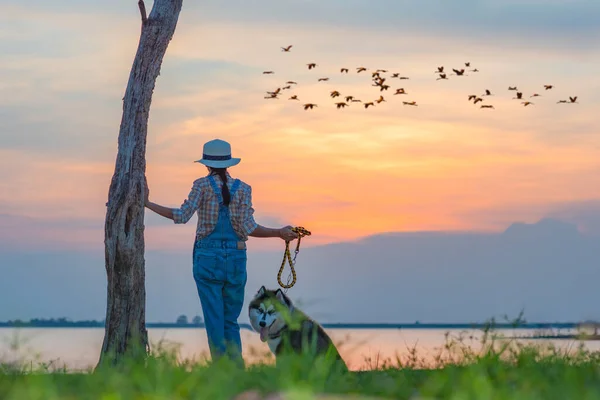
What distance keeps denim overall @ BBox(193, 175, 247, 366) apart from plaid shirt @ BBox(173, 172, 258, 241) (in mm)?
49

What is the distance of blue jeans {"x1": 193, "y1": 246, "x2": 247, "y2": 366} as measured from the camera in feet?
32.2

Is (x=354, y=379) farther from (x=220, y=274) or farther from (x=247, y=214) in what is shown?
(x=247, y=214)

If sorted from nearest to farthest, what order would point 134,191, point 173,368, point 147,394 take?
point 147,394, point 173,368, point 134,191

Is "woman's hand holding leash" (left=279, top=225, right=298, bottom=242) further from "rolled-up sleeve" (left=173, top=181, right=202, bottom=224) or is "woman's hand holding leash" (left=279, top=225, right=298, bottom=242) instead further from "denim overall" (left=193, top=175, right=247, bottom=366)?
"rolled-up sleeve" (left=173, top=181, right=202, bottom=224)

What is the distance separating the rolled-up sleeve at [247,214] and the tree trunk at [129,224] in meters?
1.34

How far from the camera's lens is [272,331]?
383 inches

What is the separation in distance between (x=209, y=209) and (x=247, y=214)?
17.2 inches

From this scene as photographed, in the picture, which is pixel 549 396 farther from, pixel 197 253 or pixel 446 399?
pixel 197 253

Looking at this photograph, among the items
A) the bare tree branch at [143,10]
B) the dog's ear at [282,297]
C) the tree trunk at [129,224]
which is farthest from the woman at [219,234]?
the bare tree branch at [143,10]

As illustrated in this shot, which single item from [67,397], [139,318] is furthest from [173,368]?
[139,318]

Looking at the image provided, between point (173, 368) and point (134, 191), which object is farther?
point (134, 191)

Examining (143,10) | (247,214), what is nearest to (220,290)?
(247,214)

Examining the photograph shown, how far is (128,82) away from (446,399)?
615 cm

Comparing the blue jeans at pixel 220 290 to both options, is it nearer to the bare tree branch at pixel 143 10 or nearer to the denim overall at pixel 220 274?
the denim overall at pixel 220 274
